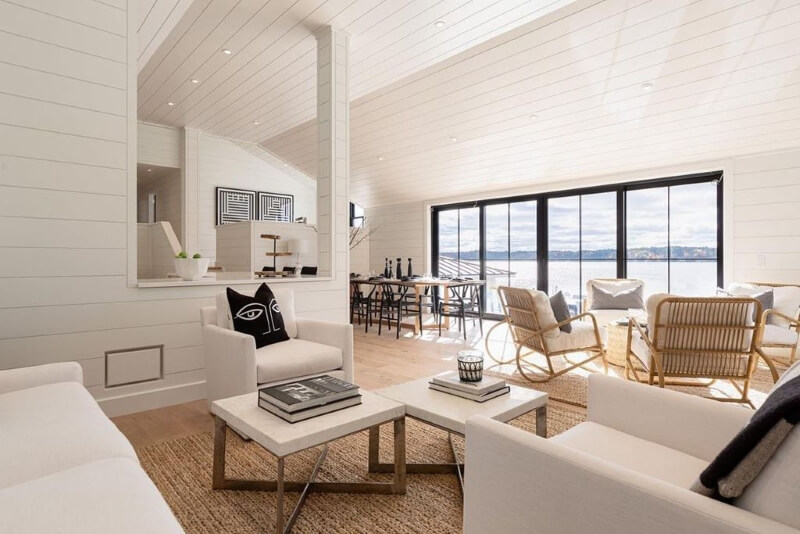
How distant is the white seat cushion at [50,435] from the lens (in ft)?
3.94

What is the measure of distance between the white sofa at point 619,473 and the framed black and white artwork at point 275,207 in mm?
7576

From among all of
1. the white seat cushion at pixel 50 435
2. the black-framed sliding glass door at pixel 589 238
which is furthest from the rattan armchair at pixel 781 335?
the white seat cushion at pixel 50 435

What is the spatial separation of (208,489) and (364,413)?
793 mm

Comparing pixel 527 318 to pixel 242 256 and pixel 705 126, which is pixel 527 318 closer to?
pixel 705 126

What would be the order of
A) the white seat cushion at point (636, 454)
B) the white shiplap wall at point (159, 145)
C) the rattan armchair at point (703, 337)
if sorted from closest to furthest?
1. the white seat cushion at point (636, 454)
2. the rattan armchair at point (703, 337)
3. the white shiplap wall at point (159, 145)

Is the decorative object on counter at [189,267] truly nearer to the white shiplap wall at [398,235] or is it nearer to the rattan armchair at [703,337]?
the rattan armchair at [703,337]

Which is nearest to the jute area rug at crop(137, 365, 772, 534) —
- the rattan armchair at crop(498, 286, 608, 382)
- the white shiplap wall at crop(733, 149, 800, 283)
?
the rattan armchair at crop(498, 286, 608, 382)

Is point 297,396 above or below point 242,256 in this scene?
below

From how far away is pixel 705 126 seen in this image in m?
4.53

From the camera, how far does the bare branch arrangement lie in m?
9.08

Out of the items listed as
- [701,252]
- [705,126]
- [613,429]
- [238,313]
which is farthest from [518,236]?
[613,429]

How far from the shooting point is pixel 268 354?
2.64 metres

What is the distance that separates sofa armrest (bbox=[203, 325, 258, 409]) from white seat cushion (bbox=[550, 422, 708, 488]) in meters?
1.63

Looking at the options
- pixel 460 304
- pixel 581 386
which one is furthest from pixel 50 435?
pixel 460 304
